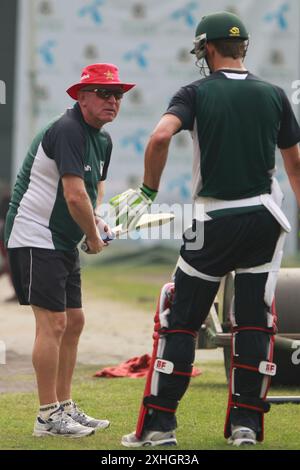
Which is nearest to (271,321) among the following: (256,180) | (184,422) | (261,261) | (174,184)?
(261,261)

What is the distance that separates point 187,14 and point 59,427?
14.8 meters

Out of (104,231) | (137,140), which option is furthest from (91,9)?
(104,231)

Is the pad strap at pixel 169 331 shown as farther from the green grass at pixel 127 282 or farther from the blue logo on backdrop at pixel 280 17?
the blue logo on backdrop at pixel 280 17

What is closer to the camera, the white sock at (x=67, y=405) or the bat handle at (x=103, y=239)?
the bat handle at (x=103, y=239)

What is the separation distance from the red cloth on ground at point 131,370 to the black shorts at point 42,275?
2.73m

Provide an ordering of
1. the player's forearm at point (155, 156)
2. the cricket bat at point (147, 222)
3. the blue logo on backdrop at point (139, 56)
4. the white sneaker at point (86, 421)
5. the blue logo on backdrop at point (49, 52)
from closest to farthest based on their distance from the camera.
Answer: the player's forearm at point (155, 156)
the cricket bat at point (147, 222)
the white sneaker at point (86, 421)
the blue logo on backdrop at point (49, 52)
the blue logo on backdrop at point (139, 56)

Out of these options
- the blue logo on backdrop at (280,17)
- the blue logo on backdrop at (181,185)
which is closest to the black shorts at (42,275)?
the blue logo on backdrop at (181,185)

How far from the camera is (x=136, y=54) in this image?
20969 millimetres

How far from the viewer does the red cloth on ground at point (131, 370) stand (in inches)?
387

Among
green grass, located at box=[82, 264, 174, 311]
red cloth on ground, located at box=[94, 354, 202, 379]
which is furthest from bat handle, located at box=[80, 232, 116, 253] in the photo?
green grass, located at box=[82, 264, 174, 311]

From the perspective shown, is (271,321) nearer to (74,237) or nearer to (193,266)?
(193,266)

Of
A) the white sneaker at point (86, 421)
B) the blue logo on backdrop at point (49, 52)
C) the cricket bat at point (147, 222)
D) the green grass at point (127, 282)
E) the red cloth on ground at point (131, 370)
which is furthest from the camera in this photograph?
the blue logo on backdrop at point (49, 52)

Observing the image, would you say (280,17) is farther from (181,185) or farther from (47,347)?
(47,347)

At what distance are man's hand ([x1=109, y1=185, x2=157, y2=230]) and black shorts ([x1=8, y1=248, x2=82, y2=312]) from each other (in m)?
0.58
